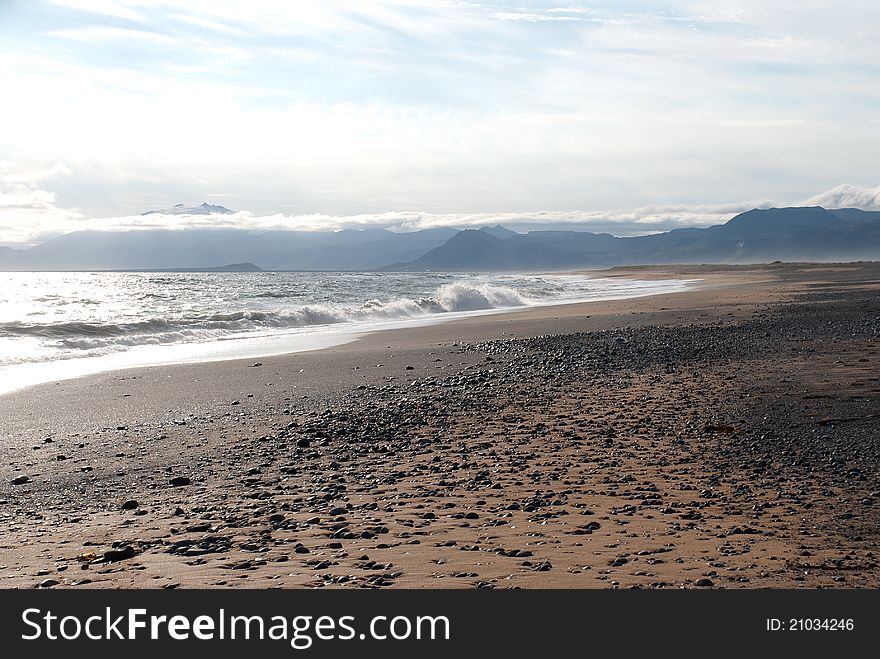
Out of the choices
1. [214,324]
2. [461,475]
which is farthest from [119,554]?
[214,324]

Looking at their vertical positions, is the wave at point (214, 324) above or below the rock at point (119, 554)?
above

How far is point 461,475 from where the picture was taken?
7.73m

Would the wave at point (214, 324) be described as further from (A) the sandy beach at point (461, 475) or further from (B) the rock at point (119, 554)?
(B) the rock at point (119, 554)

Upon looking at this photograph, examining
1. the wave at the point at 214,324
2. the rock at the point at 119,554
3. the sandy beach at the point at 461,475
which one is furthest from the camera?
the wave at the point at 214,324

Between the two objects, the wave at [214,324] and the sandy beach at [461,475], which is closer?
the sandy beach at [461,475]

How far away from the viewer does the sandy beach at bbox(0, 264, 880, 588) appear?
515 cm

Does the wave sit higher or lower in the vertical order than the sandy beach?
higher

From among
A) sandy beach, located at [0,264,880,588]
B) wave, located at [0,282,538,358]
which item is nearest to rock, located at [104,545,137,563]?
sandy beach, located at [0,264,880,588]

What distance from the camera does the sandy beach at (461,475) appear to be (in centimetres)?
515

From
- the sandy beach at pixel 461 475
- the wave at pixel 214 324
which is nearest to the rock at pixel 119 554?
the sandy beach at pixel 461 475

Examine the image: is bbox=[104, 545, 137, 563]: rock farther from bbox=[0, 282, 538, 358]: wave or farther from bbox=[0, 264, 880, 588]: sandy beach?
bbox=[0, 282, 538, 358]: wave

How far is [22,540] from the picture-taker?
6055 mm
